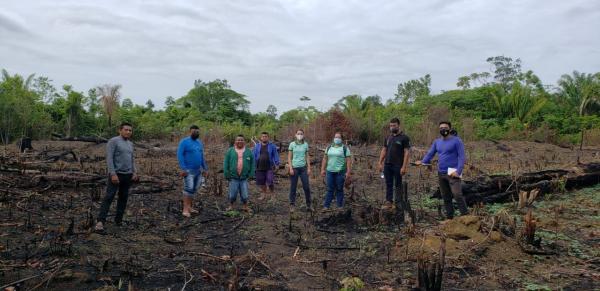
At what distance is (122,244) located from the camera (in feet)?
19.2

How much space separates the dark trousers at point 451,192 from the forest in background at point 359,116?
13.8 meters

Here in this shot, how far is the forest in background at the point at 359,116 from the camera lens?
832 inches

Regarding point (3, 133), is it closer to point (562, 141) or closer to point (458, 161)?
point (458, 161)

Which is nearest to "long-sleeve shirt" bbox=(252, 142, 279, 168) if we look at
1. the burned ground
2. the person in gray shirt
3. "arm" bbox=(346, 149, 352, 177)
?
the burned ground

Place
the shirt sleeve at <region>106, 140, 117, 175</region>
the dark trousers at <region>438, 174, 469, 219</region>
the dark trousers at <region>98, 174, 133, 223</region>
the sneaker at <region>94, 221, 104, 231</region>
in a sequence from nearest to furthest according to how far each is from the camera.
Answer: the sneaker at <region>94, 221, 104, 231</region>
the shirt sleeve at <region>106, 140, 117, 175</region>
the dark trousers at <region>98, 174, 133, 223</region>
the dark trousers at <region>438, 174, 469, 219</region>

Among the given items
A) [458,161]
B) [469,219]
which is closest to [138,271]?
[469,219]

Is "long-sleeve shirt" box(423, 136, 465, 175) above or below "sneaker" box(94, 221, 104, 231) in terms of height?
above

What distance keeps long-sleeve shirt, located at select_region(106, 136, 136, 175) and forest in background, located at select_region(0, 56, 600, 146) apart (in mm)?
14683

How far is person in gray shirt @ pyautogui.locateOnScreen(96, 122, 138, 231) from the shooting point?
632 centimetres

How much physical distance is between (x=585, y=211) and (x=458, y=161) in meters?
2.97

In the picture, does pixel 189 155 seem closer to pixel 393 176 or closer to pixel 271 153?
pixel 271 153

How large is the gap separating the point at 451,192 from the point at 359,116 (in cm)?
1549

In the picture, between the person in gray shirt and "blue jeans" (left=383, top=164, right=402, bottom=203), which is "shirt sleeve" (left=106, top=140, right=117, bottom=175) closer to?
the person in gray shirt

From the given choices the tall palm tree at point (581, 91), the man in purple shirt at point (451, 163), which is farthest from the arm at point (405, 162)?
the tall palm tree at point (581, 91)
